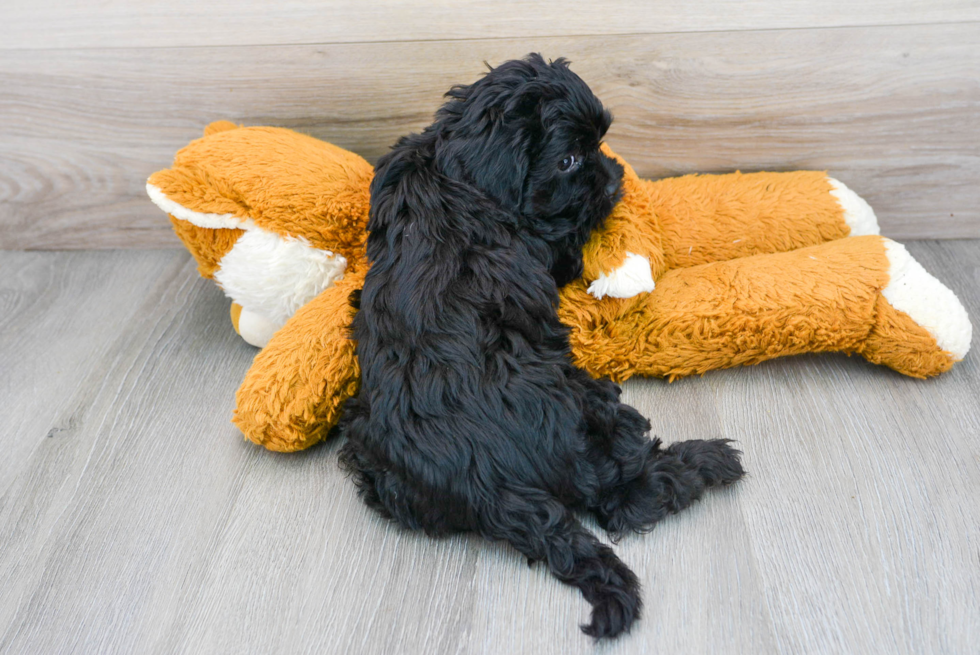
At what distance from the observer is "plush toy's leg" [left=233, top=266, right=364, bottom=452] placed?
1.26 m

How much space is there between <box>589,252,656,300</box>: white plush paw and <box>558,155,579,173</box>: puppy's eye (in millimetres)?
197

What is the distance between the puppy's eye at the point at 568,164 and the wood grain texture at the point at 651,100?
1.69 feet

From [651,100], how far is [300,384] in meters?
1.04

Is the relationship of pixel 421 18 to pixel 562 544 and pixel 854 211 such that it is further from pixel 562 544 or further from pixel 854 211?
pixel 562 544

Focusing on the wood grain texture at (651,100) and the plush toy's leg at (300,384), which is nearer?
the plush toy's leg at (300,384)

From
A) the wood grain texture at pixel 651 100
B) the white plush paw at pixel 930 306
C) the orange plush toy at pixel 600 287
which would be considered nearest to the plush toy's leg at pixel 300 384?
the orange plush toy at pixel 600 287

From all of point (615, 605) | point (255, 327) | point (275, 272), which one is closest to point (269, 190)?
point (275, 272)

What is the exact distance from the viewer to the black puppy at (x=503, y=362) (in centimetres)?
103

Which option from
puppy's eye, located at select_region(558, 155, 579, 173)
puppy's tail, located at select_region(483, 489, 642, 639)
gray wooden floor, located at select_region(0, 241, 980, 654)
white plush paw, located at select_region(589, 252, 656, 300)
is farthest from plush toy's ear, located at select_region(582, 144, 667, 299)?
puppy's tail, located at select_region(483, 489, 642, 639)

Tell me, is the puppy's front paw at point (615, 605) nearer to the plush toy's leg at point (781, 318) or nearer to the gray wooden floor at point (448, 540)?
the gray wooden floor at point (448, 540)

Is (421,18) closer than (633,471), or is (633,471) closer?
(633,471)

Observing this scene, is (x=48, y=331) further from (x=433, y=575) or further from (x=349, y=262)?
(x=433, y=575)

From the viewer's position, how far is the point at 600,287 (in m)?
1.28

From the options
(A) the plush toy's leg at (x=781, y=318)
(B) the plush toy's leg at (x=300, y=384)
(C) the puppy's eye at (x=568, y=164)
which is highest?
(C) the puppy's eye at (x=568, y=164)
